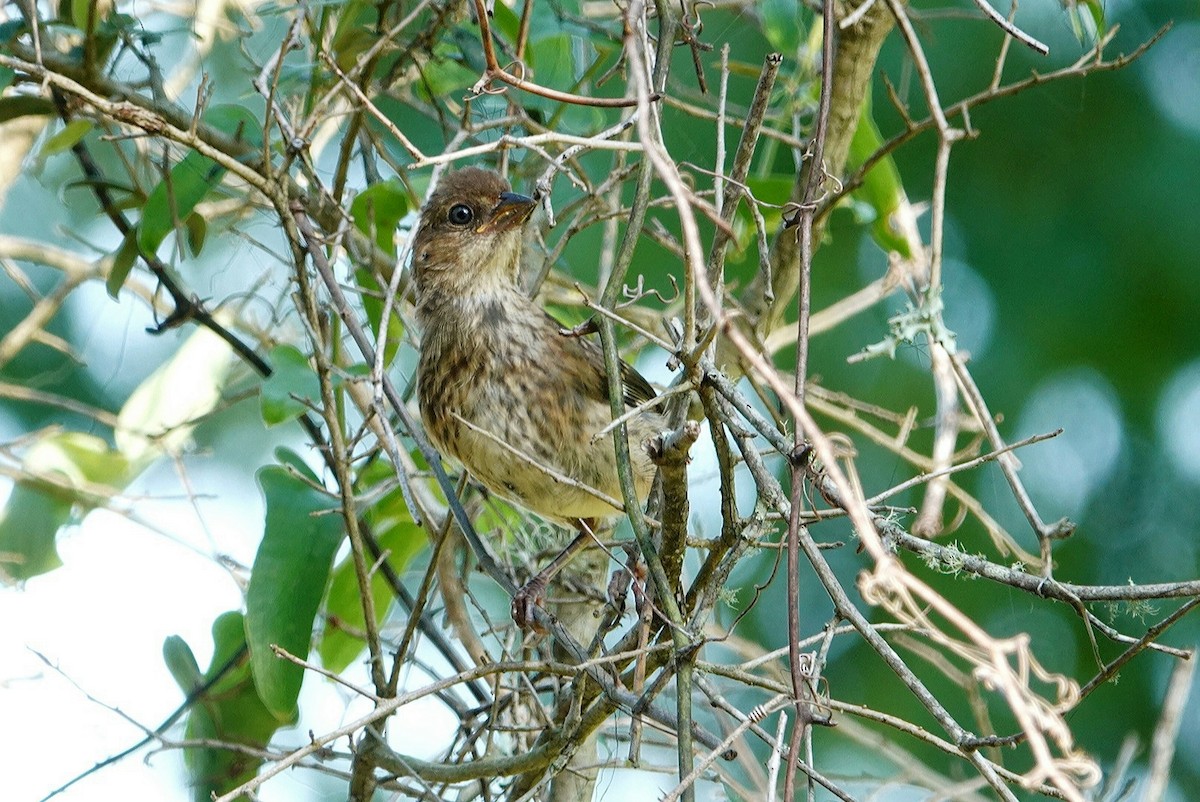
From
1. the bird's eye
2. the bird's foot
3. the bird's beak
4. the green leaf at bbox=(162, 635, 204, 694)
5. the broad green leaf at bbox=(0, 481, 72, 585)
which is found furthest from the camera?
the broad green leaf at bbox=(0, 481, 72, 585)

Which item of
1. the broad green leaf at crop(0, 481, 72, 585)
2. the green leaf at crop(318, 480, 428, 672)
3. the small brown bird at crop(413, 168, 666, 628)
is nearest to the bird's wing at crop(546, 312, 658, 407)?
the small brown bird at crop(413, 168, 666, 628)

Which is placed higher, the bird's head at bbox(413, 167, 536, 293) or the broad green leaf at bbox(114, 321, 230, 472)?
the broad green leaf at bbox(114, 321, 230, 472)

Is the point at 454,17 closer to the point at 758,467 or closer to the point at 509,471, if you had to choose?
the point at 509,471

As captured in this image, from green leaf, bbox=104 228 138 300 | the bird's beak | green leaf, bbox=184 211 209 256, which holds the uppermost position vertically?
green leaf, bbox=184 211 209 256

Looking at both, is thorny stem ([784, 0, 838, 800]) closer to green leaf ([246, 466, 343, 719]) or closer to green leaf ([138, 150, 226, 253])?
green leaf ([246, 466, 343, 719])

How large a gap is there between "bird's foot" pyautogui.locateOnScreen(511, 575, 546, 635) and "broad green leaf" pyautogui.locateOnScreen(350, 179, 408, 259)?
1.00 meters

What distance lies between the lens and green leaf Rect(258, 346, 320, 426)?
2.98m

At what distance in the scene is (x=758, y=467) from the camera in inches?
78.5

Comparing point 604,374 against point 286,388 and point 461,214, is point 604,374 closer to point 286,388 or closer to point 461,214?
point 461,214

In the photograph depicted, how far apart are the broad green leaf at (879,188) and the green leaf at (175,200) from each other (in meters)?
1.76

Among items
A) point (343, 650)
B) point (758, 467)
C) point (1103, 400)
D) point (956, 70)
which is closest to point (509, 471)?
point (343, 650)

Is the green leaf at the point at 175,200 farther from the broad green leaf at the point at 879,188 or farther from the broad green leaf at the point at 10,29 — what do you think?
the broad green leaf at the point at 879,188

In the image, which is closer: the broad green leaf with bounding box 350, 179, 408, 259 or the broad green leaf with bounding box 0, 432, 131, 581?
the broad green leaf with bounding box 350, 179, 408, 259

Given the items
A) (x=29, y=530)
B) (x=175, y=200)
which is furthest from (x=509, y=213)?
(x=29, y=530)
